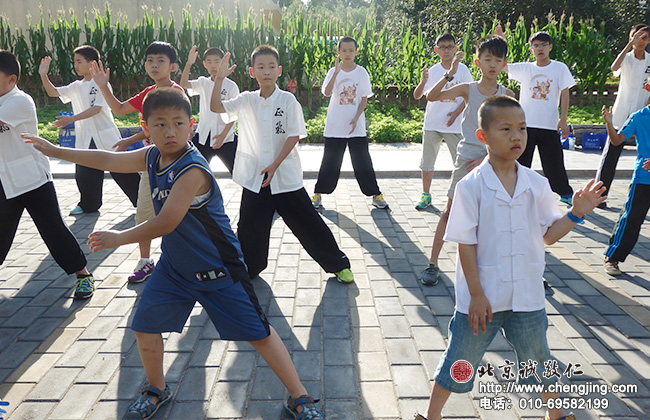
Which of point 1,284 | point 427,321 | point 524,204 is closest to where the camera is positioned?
point 524,204

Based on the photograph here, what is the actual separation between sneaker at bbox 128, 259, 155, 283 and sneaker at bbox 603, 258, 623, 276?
4150 mm

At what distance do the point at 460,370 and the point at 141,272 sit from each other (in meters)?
3.22

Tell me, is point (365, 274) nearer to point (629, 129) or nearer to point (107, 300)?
point (107, 300)

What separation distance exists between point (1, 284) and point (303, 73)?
40.0 ft

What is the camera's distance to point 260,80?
432 centimetres

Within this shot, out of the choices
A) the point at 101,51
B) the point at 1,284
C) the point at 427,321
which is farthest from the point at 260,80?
the point at 101,51

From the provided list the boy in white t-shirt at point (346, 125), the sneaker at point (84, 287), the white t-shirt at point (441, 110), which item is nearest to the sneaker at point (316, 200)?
the boy in white t-shirt at point (346, 125)

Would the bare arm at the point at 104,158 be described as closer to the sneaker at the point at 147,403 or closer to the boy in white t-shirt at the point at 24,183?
the sneaker at the point at 147,403

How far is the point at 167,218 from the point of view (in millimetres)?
2545

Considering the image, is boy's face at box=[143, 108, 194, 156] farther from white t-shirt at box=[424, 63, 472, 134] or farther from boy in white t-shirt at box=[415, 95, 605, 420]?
white t-shirt at box=[424, 63, 472, 134]

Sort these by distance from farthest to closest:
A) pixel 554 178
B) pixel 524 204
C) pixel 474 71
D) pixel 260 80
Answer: pixel 474 71 → pixel 554 178 → pixel 260 80 → pixel 524 204

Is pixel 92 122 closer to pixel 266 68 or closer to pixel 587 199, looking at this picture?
pixel 266 68

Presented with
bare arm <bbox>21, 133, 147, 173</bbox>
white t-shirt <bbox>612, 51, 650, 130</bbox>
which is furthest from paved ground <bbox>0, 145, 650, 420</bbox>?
white t-shirt <bbox>612, 51, 650, 130</bbox>

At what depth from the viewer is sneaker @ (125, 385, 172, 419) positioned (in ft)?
9.36
